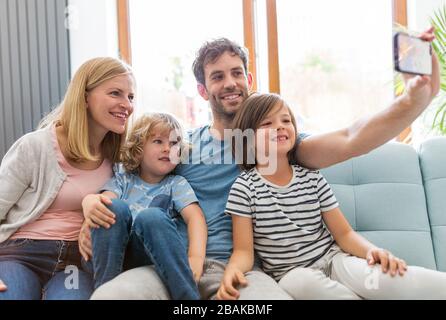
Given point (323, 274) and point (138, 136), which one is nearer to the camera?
point (323, 274)

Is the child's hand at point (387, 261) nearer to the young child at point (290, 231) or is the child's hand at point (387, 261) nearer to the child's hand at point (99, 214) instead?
the young child at point (290, 231)

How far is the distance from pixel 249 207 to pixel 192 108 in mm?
1399

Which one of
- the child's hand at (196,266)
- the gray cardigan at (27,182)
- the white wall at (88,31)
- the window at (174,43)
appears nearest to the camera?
the child's hand at (196,266)

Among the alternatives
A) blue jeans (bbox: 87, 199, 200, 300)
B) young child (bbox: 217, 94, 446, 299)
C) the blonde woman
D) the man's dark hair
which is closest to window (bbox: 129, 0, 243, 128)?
the man's dark hair

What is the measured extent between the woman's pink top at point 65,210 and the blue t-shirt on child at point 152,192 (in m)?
0.06

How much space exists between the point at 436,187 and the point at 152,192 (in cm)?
86

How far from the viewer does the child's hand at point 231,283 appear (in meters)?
0.95

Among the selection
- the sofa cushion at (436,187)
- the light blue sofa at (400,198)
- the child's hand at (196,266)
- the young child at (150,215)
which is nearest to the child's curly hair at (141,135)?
the young child at (150,215)

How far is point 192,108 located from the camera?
2434mm

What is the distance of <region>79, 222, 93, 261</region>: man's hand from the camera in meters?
1.07

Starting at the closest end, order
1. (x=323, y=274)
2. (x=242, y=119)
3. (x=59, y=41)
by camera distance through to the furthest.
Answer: (x=323, y=274) < (x=242, y=119) < (x=59, y=41)

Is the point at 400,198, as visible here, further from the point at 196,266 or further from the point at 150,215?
the point at 150,215

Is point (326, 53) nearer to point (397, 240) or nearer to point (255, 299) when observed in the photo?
point (397, 240)

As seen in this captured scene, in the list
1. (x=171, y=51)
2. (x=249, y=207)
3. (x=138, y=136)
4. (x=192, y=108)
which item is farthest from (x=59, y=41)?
(x=249, y=207)
